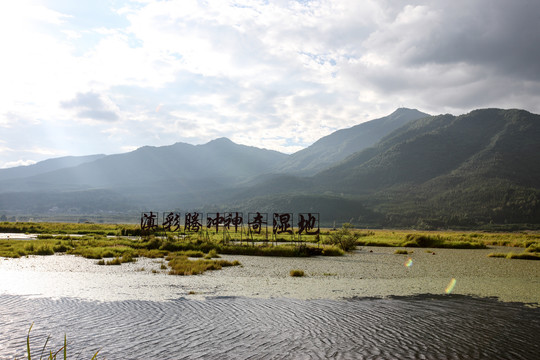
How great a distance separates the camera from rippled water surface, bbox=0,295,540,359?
7.64 m

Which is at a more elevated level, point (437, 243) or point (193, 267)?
point (193, 267)

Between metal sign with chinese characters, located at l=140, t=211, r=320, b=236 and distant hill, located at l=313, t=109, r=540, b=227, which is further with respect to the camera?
distant hill, located at l=313, t=109, r=540, b=227

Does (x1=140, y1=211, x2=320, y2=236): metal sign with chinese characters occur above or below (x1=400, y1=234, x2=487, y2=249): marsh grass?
above

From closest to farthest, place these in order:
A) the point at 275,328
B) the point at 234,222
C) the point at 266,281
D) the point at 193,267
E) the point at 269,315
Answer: the point at 275,328, the point at 269,315, the point at 266,281, the point at 193,267, the point at 234,222

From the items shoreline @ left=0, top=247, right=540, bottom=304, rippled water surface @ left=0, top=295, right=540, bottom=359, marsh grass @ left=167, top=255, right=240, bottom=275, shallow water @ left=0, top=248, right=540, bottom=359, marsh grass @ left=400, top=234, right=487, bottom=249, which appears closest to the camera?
rippled water surface @ left=0, top=295, right=540, bottom=359

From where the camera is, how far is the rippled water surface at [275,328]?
25.1 feet

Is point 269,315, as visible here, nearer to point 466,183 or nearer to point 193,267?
point 193,267

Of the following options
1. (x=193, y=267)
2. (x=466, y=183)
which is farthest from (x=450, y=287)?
(x=466, y=183)

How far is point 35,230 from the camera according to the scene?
63281 millimetres

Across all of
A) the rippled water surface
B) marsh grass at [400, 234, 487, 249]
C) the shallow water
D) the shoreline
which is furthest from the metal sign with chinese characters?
the rippled water surface

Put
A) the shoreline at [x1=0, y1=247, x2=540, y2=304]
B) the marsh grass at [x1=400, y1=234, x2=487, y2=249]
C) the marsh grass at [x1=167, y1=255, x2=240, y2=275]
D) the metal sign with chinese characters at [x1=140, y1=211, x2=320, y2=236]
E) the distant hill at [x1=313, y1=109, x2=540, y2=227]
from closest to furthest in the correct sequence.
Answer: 1. the shoreline at [x1=0, y1=247, x2=540, y2=304]
2. the marsh grass at [x1=167, y1=255, x2=240, y2=275]
3. the metal sign with chinese characters at [x1=140, y1=211, x2=320, y2=236]
4. the marsh grass at [x1=400, y1=234, x2=487, y2=249]
5. the distant hill at [x1=313, y1=109, x2=540, y2=227]

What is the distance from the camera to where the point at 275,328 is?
9328mm

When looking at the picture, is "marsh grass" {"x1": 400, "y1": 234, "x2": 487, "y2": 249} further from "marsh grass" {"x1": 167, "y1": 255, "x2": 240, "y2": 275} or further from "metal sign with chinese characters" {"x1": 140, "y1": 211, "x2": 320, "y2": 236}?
"marsh grass" {"x1": 167, "y1": 255, "x2": 240, "y2": 275}

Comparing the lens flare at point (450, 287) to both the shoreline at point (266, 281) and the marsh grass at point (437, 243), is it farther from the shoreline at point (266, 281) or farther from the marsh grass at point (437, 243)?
the marsh grass at point (437, 243)
